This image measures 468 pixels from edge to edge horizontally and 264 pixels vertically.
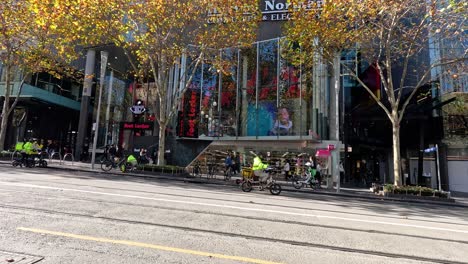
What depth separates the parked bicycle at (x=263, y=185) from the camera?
1343cm

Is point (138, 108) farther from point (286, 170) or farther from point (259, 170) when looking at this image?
point (259, 170)

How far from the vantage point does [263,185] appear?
13711 mm

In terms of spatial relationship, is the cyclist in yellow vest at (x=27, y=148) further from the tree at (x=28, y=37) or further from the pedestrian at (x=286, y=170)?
the pedestrian at (x=286, y=170)

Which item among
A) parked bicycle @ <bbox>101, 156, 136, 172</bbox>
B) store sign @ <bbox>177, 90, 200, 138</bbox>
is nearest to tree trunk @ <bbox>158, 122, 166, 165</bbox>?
parked bicycle @ <bbox>101, 156, 136, 172</bbox>

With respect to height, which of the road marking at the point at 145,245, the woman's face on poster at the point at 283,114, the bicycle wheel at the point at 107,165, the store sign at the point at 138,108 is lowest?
the road marking at the point at 145,245

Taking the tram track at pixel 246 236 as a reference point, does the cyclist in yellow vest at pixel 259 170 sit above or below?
above

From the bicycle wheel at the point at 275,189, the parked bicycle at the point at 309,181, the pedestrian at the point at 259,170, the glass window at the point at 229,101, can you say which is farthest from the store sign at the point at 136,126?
the bicycle wheel at the point at 275,189

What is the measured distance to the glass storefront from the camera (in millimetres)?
24656

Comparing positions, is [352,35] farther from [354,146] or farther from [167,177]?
[354,146]

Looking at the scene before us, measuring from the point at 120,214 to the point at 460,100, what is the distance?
27.1m

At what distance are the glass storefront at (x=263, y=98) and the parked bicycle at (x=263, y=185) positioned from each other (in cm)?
1057

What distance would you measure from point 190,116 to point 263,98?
6.56 m

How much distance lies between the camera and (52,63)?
74.9 ft

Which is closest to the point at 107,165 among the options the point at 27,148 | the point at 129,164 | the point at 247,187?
the point at 129,164
